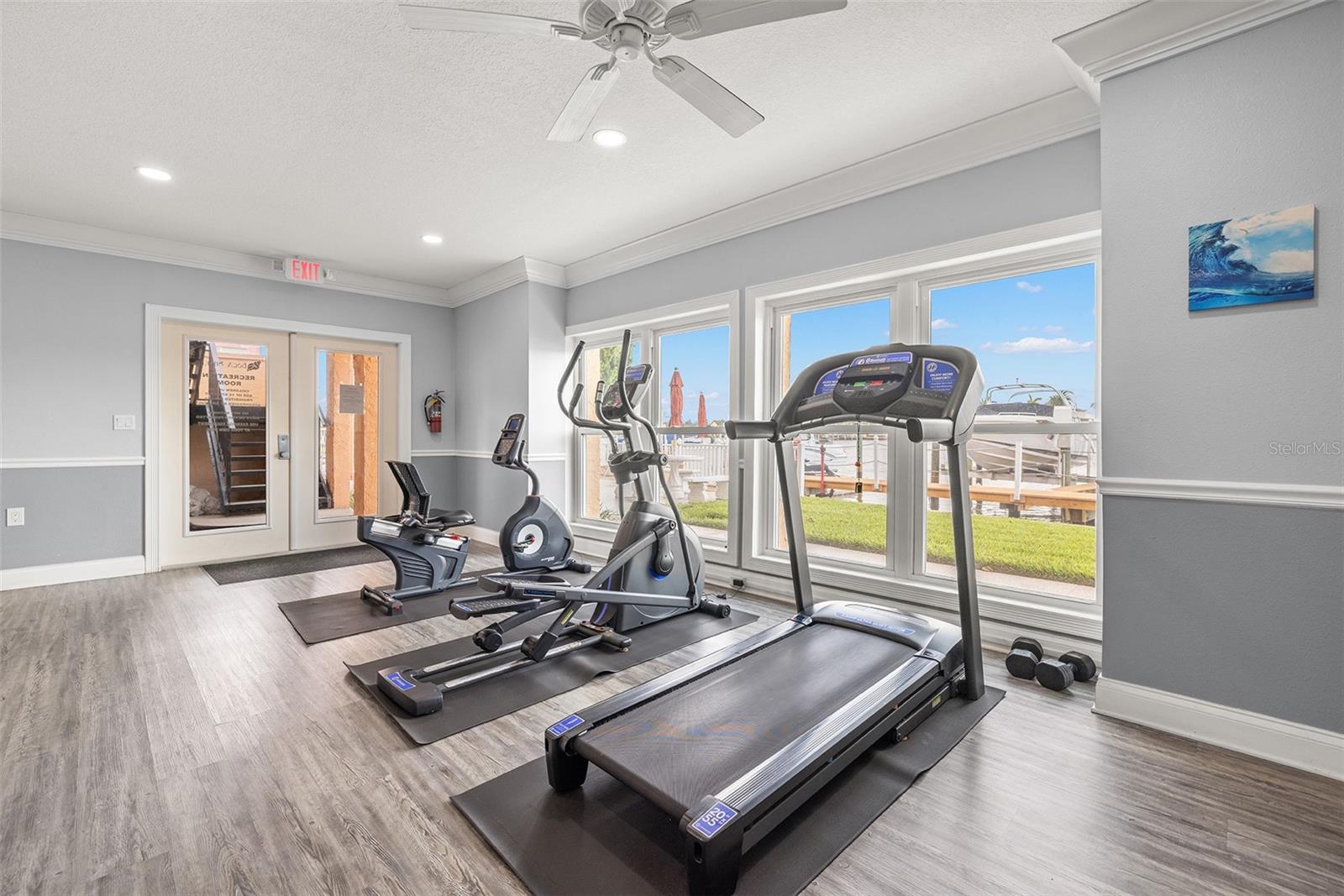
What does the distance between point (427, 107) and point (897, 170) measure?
99.4 inches

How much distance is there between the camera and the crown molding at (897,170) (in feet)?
9.30

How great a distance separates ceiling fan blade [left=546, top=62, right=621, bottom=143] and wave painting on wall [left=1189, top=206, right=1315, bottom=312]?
7.21 ft

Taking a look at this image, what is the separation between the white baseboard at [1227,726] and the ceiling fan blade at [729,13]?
2.65 meters

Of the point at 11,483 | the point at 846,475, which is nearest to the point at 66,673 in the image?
the point at 11,483

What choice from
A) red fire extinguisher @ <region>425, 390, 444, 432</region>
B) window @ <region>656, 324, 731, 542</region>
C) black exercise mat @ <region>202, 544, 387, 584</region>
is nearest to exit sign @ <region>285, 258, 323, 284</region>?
red fire extinguisher @ <region>425, 390, 444, 432</region>

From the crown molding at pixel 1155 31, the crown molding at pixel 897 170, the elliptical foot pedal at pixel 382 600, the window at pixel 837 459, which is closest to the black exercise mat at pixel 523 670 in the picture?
the elliptical foot pedal at pixel 382 600

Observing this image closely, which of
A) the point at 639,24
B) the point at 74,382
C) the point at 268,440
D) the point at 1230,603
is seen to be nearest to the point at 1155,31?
the point at 639,24

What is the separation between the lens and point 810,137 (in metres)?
3.19

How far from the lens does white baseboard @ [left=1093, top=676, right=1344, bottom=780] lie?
1.96 metres

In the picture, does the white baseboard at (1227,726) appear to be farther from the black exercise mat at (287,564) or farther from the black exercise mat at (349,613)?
the black exercise mat at (287,564)

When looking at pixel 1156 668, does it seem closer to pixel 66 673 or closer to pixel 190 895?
pixel 190 895

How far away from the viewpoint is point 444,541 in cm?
425

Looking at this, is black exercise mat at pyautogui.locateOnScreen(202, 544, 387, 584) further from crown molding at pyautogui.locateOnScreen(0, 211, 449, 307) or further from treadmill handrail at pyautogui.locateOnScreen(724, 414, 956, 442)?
treadmill handrail at pyautogui.locateOnScreen(724, 414, 956, 442)

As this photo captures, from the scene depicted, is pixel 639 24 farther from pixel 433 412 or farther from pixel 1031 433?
A: pixel 433 412
